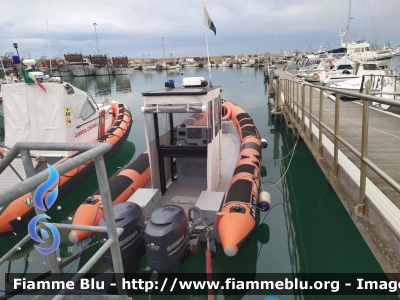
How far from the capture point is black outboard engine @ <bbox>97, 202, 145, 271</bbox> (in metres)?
3.64

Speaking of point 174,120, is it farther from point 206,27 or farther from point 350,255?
point 350,255

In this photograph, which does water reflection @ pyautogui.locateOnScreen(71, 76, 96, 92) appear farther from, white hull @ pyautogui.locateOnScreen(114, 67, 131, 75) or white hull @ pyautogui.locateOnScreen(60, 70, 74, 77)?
white hull @ pyautogui.locateOnScreen(114, 67, 131, 75)

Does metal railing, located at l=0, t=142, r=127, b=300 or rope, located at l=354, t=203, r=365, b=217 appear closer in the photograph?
metal railing, located at l=0, t=142, r=127, b=300

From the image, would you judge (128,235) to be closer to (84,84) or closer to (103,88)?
(103,88)

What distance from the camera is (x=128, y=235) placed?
3.72 m

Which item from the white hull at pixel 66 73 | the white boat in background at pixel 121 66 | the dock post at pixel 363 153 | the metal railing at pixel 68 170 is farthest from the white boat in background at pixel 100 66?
the metal railing at pixel 68 170

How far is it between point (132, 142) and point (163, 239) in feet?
30.8

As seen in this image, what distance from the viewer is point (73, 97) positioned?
8273 millimetres

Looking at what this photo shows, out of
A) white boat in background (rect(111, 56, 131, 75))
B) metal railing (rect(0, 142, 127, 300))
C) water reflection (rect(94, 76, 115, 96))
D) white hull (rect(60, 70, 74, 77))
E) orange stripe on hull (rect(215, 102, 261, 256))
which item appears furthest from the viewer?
white boat in background (rect(111, 56, 131, 75))

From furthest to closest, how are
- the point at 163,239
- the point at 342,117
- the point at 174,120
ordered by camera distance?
the point at 342,117
the point at 174,120
the point at 163,239

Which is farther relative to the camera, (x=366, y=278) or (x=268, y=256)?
(x=268, y=256)

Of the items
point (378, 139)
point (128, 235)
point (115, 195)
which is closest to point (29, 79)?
point (115, 195)

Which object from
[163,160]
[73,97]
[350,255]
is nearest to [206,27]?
[163,160]

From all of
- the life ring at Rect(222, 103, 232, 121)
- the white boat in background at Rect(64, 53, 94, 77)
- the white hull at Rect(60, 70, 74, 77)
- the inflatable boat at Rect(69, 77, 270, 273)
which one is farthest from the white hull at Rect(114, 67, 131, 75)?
the inflatable boat at Rect(69, 77, 270, 273)
